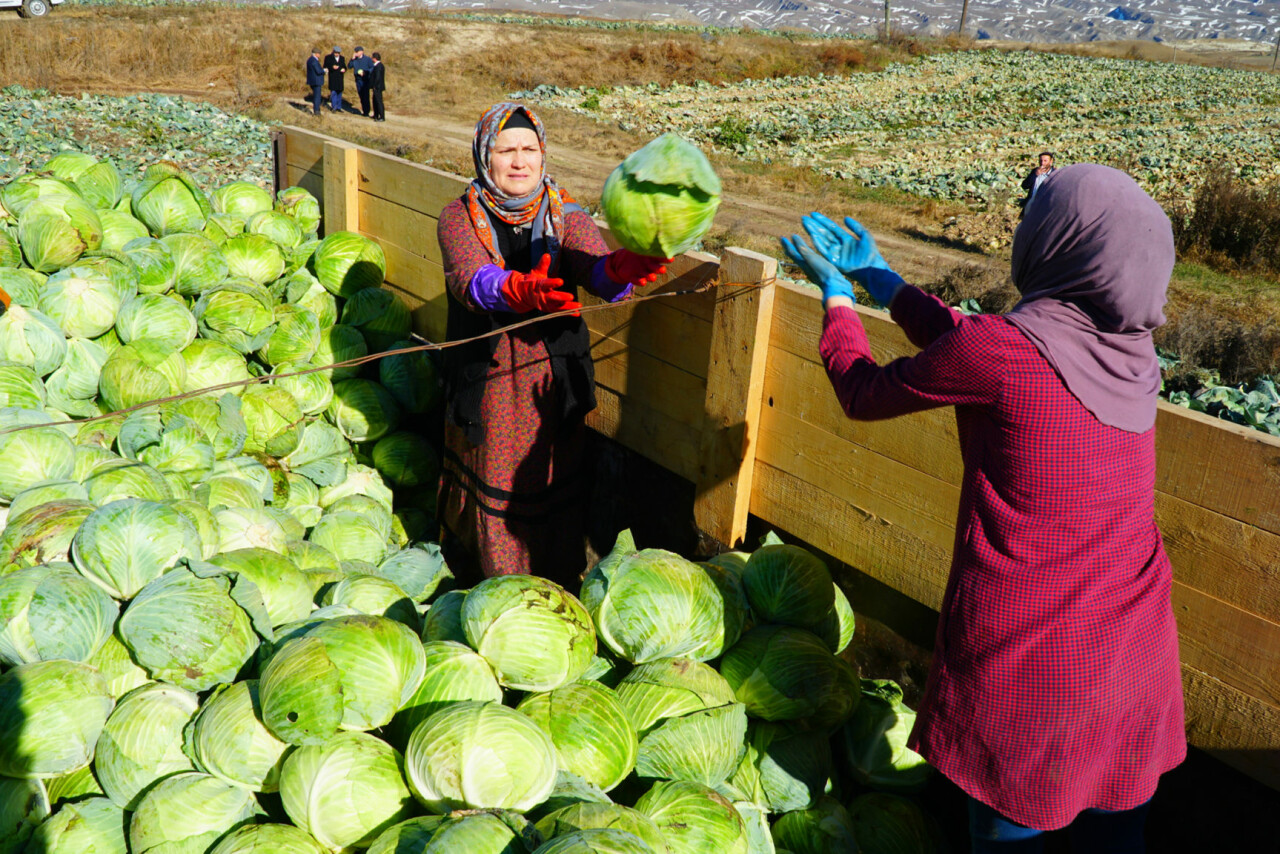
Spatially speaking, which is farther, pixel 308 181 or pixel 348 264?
pixel 308 181

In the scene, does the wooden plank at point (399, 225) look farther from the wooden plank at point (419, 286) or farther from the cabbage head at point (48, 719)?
the cabbage head at point (48, 719)

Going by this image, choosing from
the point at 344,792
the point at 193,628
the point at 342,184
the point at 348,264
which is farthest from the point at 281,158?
the point at 344,792

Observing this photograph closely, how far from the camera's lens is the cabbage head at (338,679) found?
2.14 metres

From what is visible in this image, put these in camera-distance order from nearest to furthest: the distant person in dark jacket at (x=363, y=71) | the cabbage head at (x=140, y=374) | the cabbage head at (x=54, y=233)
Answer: the cabbage head at (x=140, y=374)
the cabbage head at (x=54, y=233)
the distant person in dark jacket at (x=363, y=71)

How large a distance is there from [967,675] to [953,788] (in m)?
1.08

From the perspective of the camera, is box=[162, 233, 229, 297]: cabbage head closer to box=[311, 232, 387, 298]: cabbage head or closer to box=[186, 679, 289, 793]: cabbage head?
box=[311, 232, 387, 298]: cabbage head

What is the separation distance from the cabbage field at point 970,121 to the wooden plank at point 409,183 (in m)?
14.2

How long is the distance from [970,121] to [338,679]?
3160 cm

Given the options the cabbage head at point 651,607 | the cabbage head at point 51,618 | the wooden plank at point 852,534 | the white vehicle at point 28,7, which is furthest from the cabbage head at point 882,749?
the white vehicle at point 28,7

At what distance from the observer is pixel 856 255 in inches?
99.8

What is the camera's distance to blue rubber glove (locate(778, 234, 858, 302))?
2.38m

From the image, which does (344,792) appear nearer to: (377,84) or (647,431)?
(647,431)

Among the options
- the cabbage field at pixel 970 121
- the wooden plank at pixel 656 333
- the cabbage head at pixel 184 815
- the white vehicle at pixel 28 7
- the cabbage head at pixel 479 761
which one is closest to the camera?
the cabbage head at pixel 479 761

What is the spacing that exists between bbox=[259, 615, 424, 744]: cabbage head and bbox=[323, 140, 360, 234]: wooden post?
12.1ft
